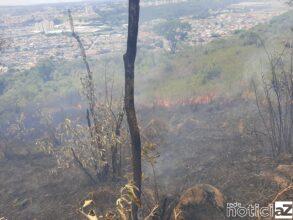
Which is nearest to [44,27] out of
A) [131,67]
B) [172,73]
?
[172,73]

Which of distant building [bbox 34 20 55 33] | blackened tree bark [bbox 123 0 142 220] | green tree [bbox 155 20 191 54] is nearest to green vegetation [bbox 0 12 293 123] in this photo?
green tree [bbox 155 20 191 54]

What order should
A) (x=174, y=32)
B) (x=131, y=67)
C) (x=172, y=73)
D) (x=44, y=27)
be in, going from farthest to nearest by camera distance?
(x=44, y=27) → (x=174, y=32) → (x=172, y=73) → (x=131, y=67)

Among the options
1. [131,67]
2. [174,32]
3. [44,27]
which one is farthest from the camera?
[44,27]

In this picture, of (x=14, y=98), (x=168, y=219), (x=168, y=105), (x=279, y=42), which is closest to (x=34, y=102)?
(x=14, y=98)

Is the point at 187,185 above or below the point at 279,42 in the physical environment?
below

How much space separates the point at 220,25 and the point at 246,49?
104 ft

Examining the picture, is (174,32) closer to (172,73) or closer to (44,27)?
(172,73)

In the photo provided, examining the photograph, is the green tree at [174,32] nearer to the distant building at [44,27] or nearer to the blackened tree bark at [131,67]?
the distant building at [44,27]

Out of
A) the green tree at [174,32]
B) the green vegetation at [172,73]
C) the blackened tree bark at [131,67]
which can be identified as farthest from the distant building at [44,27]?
the blackened tree bark at [131,67]

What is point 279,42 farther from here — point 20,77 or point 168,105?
point 20,77

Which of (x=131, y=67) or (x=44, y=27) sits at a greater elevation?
(x=131, y=67)

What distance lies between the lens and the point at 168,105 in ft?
60.7

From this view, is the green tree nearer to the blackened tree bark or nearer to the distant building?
the distant building

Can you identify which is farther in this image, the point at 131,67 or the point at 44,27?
the point at 44,27
